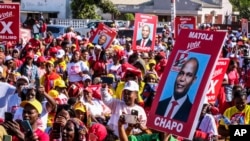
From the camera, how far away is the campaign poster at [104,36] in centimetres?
1819

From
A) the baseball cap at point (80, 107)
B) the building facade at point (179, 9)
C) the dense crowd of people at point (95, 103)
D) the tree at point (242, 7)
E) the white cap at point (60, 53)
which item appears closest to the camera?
the dense crowd of people at point (95, 103)

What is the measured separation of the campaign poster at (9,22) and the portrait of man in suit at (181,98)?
6.79 m

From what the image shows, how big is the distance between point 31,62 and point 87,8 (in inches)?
1565

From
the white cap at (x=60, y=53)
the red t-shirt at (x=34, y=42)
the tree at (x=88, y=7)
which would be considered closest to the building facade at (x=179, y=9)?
the tree at (x=88, y=7)

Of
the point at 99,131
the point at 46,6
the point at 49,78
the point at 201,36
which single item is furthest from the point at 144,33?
the point at 46,6

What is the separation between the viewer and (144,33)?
56.0 ft

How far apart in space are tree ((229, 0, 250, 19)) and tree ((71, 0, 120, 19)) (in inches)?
968

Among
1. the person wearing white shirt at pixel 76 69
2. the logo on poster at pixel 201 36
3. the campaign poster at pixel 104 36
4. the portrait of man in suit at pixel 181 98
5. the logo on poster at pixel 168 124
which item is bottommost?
the person wearing white shirt at pixel 76 69

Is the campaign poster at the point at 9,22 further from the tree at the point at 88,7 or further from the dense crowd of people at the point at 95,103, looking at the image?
the tree at the point at 88,7

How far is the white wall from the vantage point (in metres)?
56.9

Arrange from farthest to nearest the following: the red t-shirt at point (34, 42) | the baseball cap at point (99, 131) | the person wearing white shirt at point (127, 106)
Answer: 1. the red t-shirt at point (34, 42)
2. the person wearing white shirt at point (127, 106)
3. the baseball cap at point (99, 131)

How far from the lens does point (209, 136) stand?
756 centimetres

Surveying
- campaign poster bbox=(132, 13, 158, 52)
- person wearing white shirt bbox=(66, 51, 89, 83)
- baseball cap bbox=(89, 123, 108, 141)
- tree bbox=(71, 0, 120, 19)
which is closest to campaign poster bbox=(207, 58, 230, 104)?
baseball cap bbox=(89, 123, 108, 141)

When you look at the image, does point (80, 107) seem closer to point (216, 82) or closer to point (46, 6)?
point (216, 82)
